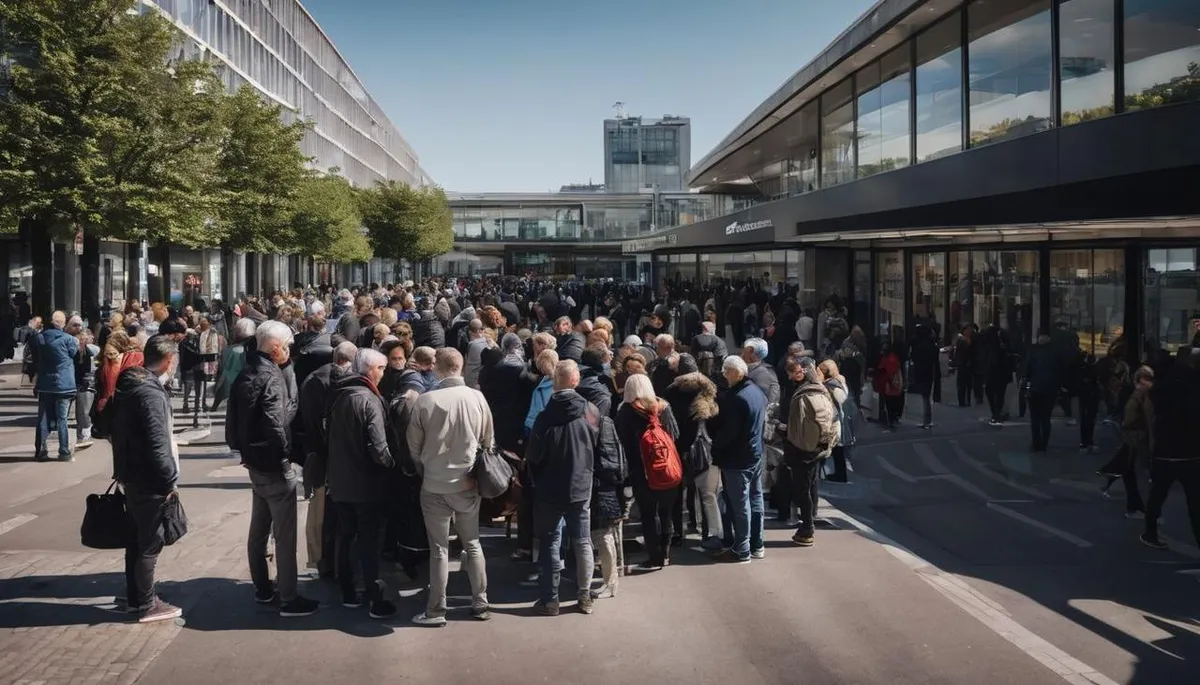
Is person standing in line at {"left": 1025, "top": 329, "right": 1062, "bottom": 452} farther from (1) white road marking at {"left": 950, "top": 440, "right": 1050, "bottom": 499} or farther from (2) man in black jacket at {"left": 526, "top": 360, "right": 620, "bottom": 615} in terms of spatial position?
(2) man in black jacket at {"left": 526, "top": 360, "right": 620, "bottom": 615}

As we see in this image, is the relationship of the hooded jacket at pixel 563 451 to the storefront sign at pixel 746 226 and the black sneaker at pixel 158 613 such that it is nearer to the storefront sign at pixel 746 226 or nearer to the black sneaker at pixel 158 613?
the black sneaker at pixel 158 613

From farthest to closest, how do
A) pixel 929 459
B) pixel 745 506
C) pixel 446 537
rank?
1. pixel 929 459
2. pixel 745 506
3. pixel 446 537

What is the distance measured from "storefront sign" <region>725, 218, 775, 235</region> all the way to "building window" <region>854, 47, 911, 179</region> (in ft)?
12.2

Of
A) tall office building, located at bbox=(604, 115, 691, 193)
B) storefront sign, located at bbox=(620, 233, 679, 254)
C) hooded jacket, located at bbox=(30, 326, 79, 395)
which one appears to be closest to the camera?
hooded jacket, located at bbox=(30, 326, 79, 395)

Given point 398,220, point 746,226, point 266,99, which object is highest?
point 266,99

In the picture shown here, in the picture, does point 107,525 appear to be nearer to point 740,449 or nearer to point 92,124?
point 740,449

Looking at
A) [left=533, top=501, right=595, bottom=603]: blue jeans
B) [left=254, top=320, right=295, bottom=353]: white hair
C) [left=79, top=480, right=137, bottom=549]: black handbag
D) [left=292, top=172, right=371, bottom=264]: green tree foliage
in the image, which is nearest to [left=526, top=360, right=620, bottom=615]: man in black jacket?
[left=533, top=501, right=595, bottom=603]: blue jeans

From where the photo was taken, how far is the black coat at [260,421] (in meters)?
7.00

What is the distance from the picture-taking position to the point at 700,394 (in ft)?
29.3

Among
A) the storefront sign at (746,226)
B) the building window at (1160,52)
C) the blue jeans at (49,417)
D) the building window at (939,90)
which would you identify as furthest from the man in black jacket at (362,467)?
the storefront sign at (746,226)

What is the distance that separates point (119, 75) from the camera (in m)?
23.1

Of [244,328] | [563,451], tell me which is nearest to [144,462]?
[563,451]

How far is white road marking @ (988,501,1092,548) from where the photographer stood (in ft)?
33.0

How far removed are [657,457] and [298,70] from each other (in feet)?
214
